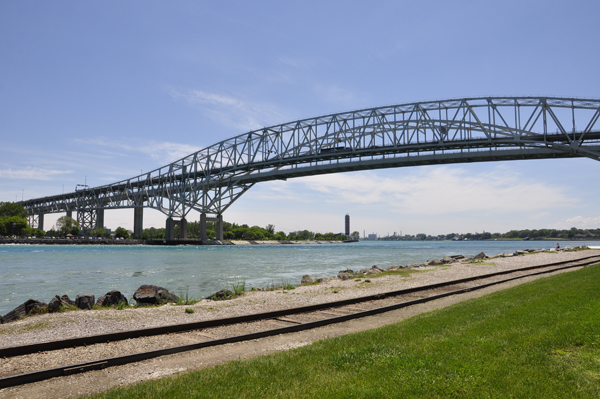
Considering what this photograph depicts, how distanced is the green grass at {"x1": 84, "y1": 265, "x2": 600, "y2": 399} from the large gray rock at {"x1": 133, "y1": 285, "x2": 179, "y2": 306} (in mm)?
9157

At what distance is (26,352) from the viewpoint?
7.05m

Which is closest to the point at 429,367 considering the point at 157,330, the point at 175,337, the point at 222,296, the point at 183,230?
the point at 175,337

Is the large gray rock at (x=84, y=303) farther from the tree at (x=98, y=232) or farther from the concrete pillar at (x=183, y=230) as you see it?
the tree at (x=98, y=232)

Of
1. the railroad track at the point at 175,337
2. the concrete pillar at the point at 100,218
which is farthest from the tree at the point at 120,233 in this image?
the railroad track at the point at 175,337

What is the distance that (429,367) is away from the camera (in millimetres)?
5543

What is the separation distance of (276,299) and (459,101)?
240ft

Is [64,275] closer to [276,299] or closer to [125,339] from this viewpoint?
[276,299]

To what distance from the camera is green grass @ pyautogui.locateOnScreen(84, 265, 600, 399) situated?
4.80 metres

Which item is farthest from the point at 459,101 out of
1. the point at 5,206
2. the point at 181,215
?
the point at 5,206

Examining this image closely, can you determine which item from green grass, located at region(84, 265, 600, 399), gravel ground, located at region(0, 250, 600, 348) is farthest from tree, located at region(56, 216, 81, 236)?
green grass, located at region(84, 265, 600, 399)

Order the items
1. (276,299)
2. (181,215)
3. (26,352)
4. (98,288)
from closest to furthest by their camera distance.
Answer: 1. (26,352)
2. (276,299)
3. (98,288)
4. (181,215)

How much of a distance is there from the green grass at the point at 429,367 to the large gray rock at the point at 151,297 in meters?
9.16

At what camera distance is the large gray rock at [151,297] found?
1449 centimetres

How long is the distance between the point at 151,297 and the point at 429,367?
451 inches
